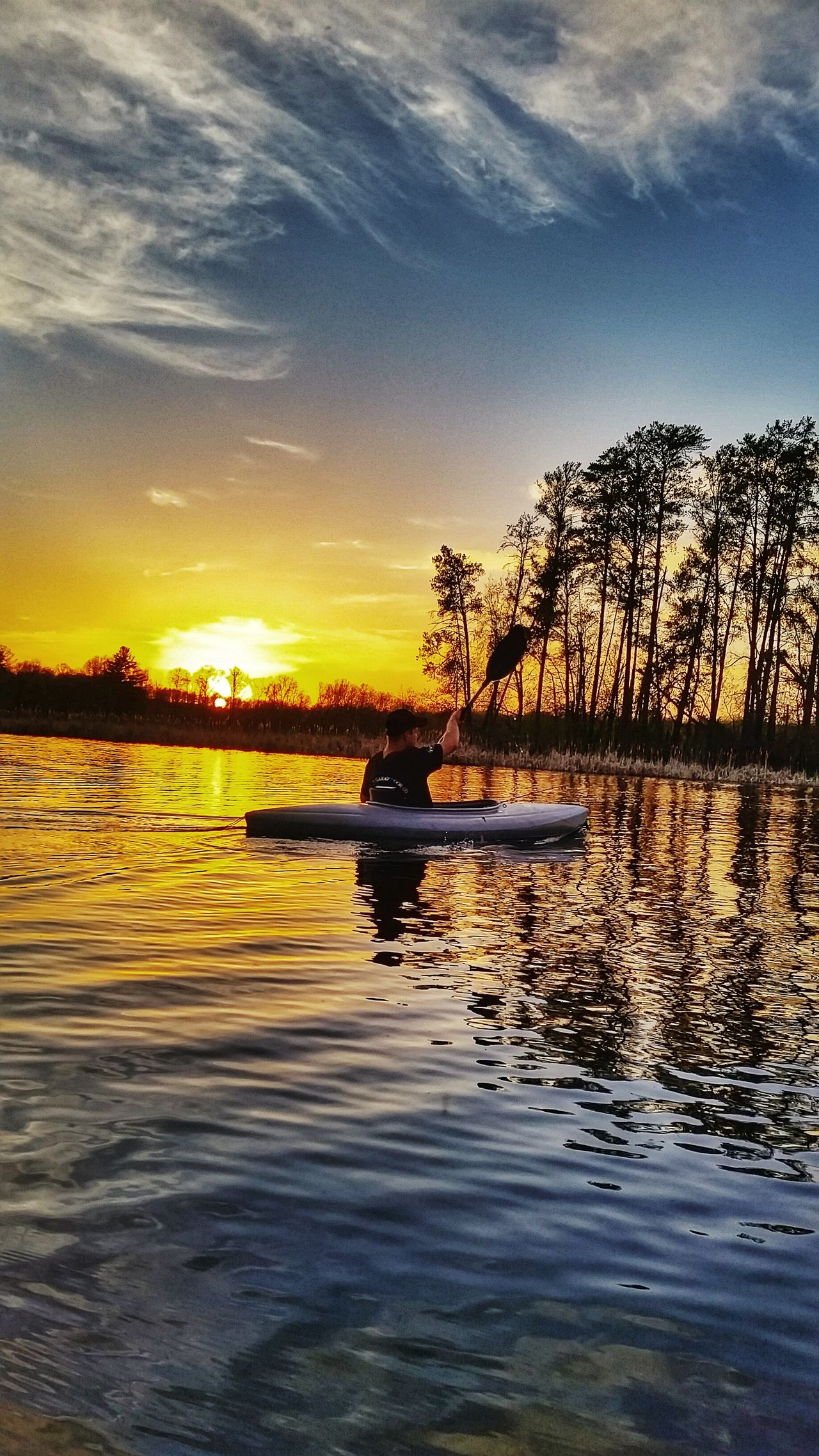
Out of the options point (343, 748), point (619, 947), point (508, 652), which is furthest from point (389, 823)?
point (343, 748)

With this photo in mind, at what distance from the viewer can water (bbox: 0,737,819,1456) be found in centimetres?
203

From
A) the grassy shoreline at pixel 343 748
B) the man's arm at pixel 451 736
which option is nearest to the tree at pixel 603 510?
the grassy shoreline at pixel 343 748

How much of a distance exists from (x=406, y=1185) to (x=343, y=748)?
112ft

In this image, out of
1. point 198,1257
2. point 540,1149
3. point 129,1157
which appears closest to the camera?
point 198,1257

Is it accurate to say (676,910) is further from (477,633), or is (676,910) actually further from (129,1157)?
(477,633)

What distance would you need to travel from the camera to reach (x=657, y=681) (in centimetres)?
4088

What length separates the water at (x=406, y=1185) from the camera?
79.8 inches

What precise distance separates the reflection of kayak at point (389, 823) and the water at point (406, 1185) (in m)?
4.24

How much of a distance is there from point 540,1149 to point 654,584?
3896cm

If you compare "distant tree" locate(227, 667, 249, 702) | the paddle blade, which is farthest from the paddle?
"distant tree" locate(227, 667, 249, 702)

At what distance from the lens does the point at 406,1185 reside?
9.90 ft

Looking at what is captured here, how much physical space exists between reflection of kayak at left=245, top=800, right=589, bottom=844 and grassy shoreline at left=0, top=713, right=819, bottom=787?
20881 millimetres

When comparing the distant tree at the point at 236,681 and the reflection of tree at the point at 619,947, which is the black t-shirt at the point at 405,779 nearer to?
the reflection of tree at the point at 619,947

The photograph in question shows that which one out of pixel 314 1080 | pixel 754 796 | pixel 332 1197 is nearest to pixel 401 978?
pixel 314 1080
